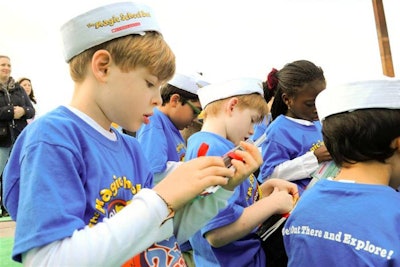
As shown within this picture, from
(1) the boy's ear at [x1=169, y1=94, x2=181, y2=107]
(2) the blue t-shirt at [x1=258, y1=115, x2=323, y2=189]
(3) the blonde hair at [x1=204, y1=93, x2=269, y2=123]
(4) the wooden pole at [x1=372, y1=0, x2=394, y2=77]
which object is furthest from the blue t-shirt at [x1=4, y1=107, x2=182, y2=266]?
(4) the wooden pole at [x1=372, y1=0, x2=394, y2=77]

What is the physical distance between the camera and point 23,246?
71 centimetres

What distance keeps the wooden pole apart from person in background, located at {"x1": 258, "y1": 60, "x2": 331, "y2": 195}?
212 inches

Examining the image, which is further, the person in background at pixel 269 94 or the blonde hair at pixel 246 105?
the person in background at pixel 269 94

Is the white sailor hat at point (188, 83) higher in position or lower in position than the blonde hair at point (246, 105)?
higher

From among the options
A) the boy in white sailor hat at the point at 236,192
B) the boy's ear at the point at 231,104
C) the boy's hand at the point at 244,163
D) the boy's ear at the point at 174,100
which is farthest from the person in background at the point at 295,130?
the boy's hand at the point at 244,163

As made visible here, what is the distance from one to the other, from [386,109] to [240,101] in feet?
2.41

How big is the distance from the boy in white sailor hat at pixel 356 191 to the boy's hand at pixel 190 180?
364 millimetres

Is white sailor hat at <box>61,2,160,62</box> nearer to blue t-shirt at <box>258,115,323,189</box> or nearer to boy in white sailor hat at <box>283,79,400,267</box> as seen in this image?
boy in white sailor hat at <box>283,79,400,267</box>

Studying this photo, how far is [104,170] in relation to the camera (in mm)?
877

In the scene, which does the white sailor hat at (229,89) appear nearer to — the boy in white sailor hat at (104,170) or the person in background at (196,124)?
the person in background at (196,124)

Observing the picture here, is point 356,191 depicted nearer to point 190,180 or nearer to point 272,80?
point 190,180

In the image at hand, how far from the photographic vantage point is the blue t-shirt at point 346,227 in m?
0.97

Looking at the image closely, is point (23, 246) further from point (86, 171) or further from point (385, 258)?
point (385, 258)

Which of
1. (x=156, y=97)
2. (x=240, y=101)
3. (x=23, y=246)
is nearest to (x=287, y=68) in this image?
(x=240, y=101)
